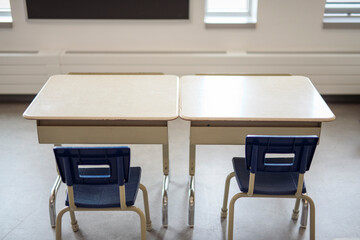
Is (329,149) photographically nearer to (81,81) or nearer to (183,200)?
(183,200)

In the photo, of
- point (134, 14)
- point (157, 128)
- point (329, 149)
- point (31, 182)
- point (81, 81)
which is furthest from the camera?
point (134, 14)

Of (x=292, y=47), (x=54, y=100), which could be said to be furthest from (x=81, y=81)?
(x=292, y=47)

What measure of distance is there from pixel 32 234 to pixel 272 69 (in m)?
2.90

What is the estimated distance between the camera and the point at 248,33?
187 inches

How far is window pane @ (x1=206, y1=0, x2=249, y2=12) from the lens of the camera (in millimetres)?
5004

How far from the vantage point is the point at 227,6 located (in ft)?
16.5

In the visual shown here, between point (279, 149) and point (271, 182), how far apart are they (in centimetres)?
34

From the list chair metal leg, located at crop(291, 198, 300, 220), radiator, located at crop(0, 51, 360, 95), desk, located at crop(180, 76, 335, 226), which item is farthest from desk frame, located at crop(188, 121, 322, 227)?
radiator, located at crop(0, 51, 360, 95)

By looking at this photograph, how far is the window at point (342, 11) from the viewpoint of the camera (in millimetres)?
4793

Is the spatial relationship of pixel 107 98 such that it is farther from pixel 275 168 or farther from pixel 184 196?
pixel 275 168

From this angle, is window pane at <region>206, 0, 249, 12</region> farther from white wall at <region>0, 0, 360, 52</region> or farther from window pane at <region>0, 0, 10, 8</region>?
window pane at <region>0, 0, 10, 8</region>

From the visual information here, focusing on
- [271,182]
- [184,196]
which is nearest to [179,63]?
[184,196]

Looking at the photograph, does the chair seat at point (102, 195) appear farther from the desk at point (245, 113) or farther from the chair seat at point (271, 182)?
the chair seat at point (271, 182)

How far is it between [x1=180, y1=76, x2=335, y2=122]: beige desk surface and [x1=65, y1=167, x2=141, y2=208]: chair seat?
52 cm
